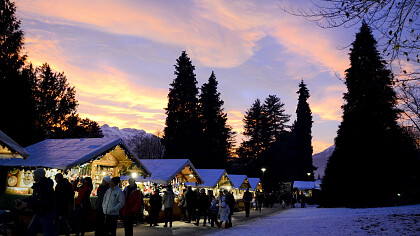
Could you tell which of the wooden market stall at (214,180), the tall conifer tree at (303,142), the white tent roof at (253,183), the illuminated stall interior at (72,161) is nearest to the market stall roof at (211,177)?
the wooden market stall at (214,180)

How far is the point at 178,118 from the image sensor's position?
50094mm

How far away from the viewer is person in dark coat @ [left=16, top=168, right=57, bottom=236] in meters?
6.85

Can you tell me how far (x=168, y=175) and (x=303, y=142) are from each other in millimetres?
52177

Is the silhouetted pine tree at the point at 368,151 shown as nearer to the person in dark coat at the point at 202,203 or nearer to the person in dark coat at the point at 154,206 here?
the person in dark coat at the point at 202,203

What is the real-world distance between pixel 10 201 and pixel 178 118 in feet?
122

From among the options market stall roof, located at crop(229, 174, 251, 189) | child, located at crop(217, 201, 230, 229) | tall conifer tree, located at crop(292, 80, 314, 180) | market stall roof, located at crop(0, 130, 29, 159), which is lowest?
child, located at crop(217, 201, 230, 229)

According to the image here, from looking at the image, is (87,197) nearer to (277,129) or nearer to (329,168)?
(329,168)

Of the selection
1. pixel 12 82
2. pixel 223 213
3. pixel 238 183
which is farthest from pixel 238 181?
pixel 12 82

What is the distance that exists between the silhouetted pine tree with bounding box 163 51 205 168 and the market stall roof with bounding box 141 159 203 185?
2625 cm

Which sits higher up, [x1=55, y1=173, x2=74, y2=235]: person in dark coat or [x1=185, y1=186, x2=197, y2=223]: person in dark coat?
[x1=55, y1=173, x2=74, y2=235]: person in dark coat

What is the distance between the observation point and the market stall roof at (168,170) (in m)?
18.5

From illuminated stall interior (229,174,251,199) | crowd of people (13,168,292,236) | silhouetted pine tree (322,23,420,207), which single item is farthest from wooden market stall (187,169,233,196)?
crowd of people (13,168,292,236)

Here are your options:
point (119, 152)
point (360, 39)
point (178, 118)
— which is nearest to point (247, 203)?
point (119, 152)

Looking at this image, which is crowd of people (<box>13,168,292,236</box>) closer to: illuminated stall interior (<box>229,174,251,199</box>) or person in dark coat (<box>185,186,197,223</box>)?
→ person in dark coat (<box>185,186,197,223</box>)
